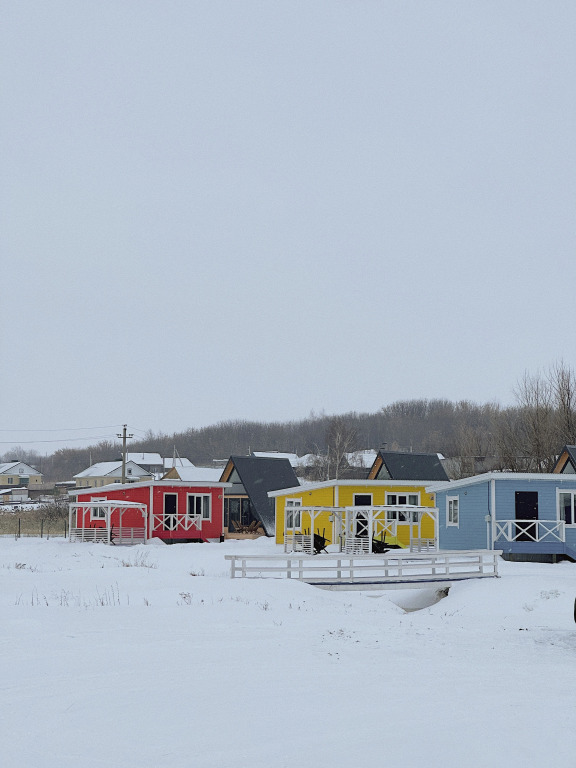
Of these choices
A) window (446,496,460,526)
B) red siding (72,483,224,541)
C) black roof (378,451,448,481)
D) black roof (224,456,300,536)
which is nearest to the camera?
window (446,496,460,526)

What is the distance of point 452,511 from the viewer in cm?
2942

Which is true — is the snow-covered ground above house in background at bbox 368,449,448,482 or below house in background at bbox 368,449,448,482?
below

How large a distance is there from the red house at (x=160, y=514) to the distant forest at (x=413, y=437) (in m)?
22.0

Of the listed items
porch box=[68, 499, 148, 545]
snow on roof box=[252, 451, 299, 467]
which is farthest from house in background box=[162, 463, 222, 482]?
porch box=[68, 499, 148, 545]

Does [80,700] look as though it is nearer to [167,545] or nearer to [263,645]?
[263,645]

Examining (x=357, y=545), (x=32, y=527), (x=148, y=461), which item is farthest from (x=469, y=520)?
(x=148, y=461)

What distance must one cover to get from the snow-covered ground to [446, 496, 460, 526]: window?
40.7 ft

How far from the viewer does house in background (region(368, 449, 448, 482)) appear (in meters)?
39.2

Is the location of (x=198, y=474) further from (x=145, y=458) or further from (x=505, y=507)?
(x=145, y=458)

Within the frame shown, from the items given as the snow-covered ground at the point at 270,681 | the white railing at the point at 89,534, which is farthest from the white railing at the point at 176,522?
the snow-covered ground at the point at 270,681

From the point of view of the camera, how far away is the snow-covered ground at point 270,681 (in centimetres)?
648

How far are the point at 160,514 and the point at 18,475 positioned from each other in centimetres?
9907

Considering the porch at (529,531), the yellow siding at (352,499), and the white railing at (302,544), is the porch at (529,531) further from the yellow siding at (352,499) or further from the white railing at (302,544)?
the white railing at (302,544)

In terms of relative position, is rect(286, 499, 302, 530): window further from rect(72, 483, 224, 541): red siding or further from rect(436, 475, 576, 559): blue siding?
rect(436, 475, 576, 559): blue siding
